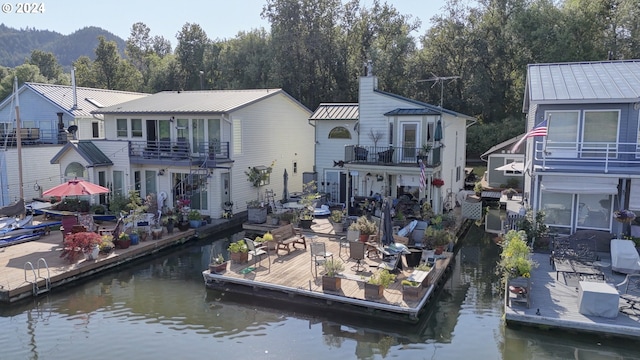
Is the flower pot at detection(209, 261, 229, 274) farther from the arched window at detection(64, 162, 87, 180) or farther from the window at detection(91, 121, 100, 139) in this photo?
the window at detection(91, 121, 100, 139)

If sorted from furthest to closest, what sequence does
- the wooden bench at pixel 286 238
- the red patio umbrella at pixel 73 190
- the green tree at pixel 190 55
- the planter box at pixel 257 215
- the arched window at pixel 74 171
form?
the green tree at pixel 190 55, the arched window at pixel 74 171, the planter box at pixel 257 215, the red patio umbrella at pixel 73 190, the wooden bench at pixel 286 238

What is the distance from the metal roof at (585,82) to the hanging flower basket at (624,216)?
4.01m

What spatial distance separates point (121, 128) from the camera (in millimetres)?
26891

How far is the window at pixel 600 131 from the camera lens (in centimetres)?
1719

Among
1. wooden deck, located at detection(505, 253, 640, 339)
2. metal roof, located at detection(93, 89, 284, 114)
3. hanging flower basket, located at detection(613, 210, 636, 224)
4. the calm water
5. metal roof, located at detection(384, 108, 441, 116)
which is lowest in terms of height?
the calm water

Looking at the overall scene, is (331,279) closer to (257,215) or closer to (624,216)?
(257,215)

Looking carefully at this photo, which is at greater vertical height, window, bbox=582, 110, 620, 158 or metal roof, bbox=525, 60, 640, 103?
metal roof, bbox=525, 60, 640, 103

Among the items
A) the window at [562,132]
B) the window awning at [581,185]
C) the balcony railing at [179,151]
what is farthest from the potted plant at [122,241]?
the window at [562,132]

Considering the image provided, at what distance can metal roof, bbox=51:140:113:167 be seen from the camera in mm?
24250

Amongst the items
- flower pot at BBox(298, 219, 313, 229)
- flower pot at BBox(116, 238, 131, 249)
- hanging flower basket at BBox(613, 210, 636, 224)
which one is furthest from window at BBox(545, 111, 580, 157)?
flower pot at BBox(116, 238, 131, 249)

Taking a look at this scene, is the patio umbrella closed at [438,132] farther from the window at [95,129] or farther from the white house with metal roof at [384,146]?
the window at [95,129]

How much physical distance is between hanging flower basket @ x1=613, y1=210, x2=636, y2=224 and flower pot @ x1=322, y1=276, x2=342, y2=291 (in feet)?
32.9

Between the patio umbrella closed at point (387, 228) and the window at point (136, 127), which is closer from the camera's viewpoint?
the patio umbrella closed at point (387, 228)

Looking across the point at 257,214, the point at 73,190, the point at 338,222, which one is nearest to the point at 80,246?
the point at 73,190
